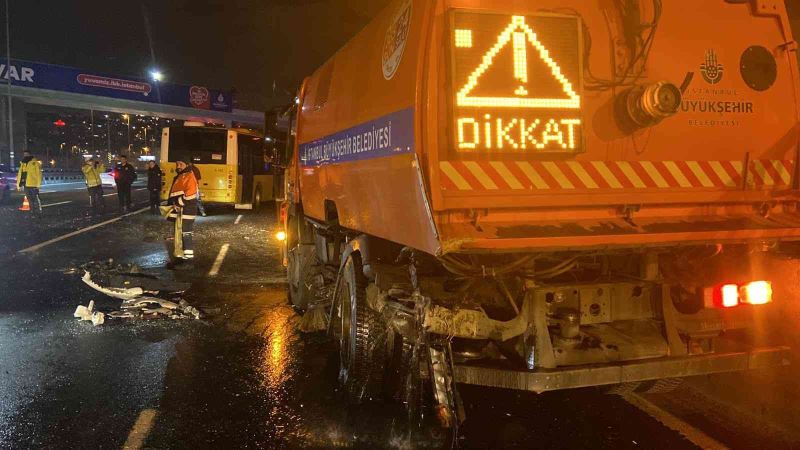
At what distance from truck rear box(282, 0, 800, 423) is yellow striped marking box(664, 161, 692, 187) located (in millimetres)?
12

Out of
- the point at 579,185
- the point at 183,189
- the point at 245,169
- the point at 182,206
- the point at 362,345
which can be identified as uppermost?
the point at 245,169

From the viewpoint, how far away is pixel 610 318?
3844 millimetres

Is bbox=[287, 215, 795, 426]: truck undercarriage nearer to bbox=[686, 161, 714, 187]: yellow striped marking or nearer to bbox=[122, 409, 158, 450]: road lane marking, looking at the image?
bbox=[686, 161, 714, 187]: yellow striped marking

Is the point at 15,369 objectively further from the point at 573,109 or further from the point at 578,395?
the point at 573,109

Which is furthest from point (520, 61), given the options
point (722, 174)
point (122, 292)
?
point (122, 292)

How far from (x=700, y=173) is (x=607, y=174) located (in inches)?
24.8

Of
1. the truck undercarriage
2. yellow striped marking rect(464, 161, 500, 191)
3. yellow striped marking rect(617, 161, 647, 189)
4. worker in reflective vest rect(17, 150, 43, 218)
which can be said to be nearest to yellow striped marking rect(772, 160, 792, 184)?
the truck undercarriage

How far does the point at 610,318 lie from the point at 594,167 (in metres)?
1.00

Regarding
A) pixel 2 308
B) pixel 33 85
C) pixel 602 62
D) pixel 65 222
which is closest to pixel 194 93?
pixel 33 85

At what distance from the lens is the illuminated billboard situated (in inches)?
129

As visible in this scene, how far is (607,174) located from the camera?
351cm

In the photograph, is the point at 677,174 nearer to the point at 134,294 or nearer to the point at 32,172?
the point at 134,294

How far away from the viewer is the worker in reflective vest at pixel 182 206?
11031 mm

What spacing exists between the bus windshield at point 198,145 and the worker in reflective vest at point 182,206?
1163cm
